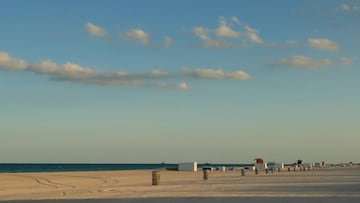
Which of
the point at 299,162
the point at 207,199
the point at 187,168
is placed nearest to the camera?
the point at 207,199

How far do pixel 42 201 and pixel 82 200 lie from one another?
1577 millimetres

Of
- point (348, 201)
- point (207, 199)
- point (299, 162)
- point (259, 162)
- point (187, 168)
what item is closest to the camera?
point (348, 201)

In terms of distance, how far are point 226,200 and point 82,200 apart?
5.65 meters

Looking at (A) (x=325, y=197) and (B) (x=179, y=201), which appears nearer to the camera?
(B) (x=179, y=201)

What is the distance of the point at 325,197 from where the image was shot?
22.6 metres

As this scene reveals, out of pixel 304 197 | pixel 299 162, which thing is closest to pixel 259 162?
pixel 299 162

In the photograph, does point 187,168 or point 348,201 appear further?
point 187,168

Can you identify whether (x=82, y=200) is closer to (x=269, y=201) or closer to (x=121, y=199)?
(x=121, y=199)

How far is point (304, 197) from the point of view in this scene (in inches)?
892

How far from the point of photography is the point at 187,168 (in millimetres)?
86375

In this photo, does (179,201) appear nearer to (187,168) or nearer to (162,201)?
(162,201)


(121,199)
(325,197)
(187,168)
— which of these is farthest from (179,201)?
(187,168)

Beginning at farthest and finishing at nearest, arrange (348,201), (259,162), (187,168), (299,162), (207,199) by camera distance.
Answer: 1. (299,162)
2. (259,162)
3. (187,168)
4. (207,199)
5. (348,201)

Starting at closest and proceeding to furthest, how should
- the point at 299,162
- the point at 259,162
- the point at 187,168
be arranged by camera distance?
the point at 187,168 → the point at 259,162 → the point at 299,162
